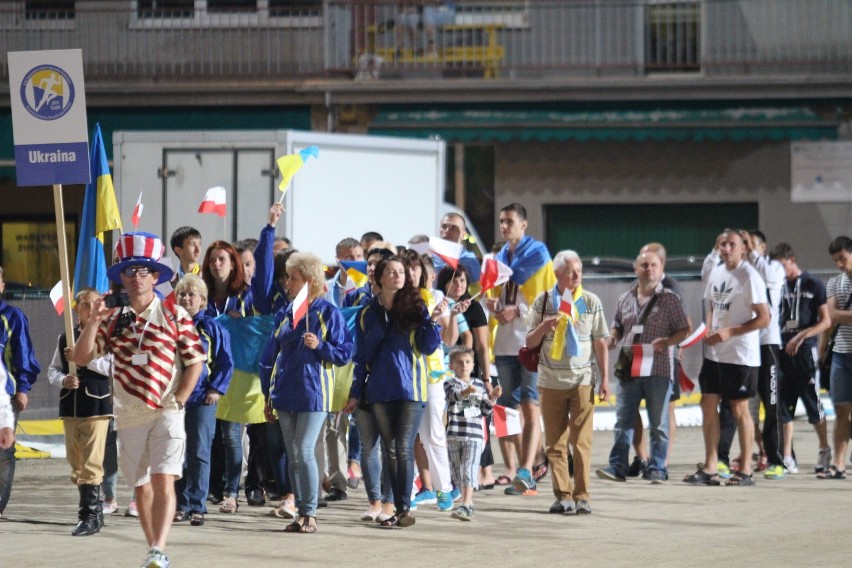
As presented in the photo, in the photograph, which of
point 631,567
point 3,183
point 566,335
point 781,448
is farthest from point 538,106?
point 631,567

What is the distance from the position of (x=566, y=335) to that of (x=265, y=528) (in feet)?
8.40

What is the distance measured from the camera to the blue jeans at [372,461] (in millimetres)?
10586

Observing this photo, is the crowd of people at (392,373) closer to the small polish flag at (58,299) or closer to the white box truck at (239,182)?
the small polish flag at (58,299)

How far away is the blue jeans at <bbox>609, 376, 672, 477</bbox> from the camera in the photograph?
13023mm

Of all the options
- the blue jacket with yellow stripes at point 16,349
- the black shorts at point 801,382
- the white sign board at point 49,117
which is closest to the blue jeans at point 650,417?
the black shorts at point 801,382

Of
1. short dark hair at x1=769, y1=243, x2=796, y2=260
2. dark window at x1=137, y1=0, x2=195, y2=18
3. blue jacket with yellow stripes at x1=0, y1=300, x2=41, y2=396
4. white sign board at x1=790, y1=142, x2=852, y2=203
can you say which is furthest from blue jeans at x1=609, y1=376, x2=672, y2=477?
dark window at x1=137, y1=0, x2=195, y2=18

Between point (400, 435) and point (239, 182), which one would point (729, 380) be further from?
point (239, 182)

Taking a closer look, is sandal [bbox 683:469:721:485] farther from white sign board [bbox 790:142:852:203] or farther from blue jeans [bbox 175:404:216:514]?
white sign board [bbox 790:142:852:203]

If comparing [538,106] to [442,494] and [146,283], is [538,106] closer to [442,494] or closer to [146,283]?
[442,494]

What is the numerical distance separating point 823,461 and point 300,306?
5.61 metres

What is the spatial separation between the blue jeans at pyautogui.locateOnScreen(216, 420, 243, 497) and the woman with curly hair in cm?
127

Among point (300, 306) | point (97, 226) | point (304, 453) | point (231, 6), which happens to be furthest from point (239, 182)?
point (231, 6)

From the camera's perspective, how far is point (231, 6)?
27.2 metres

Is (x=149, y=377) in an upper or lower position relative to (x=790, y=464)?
upper
